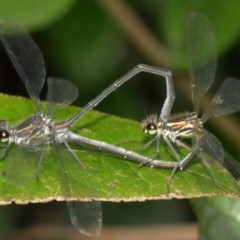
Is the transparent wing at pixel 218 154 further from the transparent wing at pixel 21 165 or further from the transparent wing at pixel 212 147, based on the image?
the transparent wing at pixel 21 165

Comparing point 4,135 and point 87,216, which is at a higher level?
point 4,135

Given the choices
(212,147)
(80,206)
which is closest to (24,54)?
(80,206)

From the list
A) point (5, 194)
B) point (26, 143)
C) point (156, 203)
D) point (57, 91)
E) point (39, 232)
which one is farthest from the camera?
point (156, 203)

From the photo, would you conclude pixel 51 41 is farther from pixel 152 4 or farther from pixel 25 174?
pixel 25 174

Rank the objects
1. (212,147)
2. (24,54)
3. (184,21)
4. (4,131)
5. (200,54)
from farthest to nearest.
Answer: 1. (184,21)
2. (200,54)
3. (24,54)
4. (212,147)
5. (4,131)

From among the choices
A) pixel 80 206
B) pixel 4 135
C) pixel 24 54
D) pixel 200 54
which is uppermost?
pixel 200 54

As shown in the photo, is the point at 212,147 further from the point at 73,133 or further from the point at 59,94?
the point at 59,94

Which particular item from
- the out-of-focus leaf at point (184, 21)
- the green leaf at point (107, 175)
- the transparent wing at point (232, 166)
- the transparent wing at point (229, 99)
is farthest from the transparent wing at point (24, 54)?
the out-of-focus leaf at point (184, 21)

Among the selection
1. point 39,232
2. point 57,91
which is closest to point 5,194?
point 57,91
